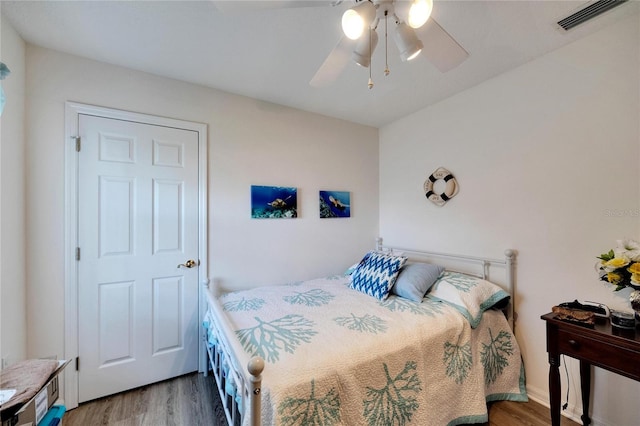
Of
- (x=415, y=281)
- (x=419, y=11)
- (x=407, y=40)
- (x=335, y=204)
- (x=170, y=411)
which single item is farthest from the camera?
(x=335, y=204)

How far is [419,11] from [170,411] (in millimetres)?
2734

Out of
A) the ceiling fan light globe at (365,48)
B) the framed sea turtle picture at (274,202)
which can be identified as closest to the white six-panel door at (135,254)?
the framed sea turtle picture at (274,202)

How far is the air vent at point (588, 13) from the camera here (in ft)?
4.74

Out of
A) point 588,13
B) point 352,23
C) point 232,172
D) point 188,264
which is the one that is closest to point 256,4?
point 352,23

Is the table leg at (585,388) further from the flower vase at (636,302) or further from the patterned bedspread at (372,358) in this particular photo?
the flower vase at (636,302)

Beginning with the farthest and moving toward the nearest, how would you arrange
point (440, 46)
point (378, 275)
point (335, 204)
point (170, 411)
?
point (335, 204)
point (378, 275)
point (170, 411)
point (440, 46)

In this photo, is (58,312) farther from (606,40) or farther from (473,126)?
(606,40)

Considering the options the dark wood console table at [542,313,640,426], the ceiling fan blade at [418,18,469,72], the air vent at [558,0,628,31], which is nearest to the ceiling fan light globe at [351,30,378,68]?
the ceiling fan blade at [418,18,469,72]

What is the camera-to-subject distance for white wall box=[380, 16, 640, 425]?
1601 millimetres

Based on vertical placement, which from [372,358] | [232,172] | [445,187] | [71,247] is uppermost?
[232,172]

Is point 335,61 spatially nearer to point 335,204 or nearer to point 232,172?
point 232,172

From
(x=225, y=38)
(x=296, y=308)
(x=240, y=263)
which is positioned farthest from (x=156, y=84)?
(x=296, y=308)

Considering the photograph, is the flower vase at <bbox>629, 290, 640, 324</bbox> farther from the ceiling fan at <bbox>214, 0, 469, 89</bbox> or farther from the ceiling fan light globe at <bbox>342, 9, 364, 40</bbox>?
the ceiling fan light globe at <bbox>342, 9, 364, 40</bbox>

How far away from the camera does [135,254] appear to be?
2.10 m
